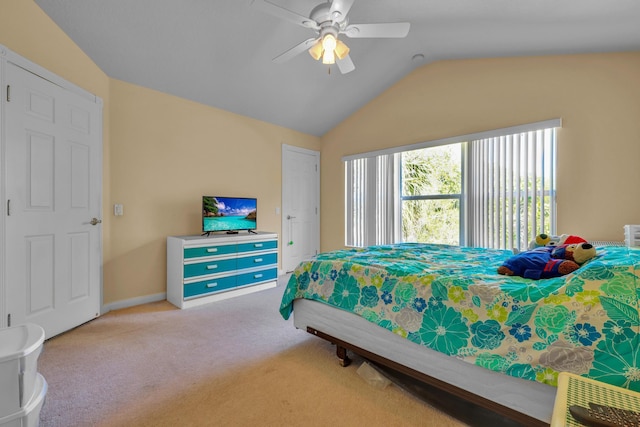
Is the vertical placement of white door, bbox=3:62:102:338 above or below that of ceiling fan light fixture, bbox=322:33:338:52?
below

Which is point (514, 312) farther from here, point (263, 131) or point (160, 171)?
point (263, 131)

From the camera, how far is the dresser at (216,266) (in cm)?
309

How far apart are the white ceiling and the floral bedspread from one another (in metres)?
2.21

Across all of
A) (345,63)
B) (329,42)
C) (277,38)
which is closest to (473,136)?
(345,63)

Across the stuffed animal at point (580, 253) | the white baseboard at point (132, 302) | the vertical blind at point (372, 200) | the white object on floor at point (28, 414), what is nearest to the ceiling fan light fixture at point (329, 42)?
the stuffed animal at point (580, 253)

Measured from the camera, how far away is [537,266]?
1.51 m

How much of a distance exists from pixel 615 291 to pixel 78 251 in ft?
12.2

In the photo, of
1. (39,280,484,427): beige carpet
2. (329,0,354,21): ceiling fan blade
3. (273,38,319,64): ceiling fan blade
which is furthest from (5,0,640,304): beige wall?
(329,0,354,21): ceiling fan blade

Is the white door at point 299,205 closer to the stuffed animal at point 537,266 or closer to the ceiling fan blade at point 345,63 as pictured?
the ceiling fan blade at point 345,63

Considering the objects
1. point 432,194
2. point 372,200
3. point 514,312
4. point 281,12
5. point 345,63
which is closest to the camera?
point 514,312

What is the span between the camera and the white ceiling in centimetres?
234

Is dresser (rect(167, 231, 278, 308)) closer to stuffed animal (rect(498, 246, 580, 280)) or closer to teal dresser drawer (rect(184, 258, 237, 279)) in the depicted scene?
teal dresser drawer (rect(184, 258, 237, 279))

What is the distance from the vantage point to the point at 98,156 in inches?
110

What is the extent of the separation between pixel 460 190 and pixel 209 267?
11.0ft
